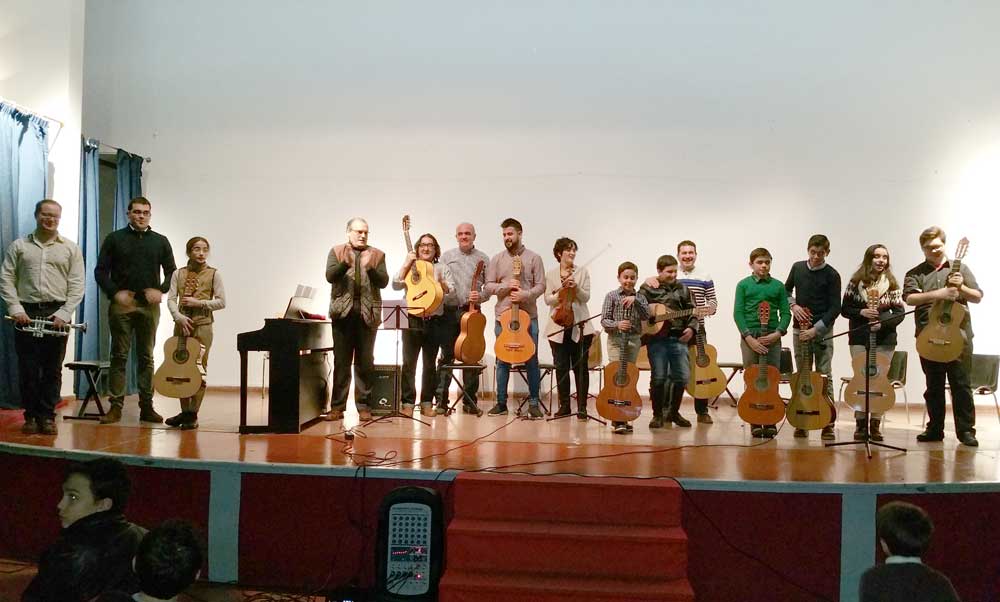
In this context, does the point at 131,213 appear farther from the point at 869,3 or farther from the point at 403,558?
the point at 869,3

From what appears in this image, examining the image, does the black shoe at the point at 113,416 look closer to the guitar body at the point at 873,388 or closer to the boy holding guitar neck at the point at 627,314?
the boy holding guitar neck at the point at 627,314

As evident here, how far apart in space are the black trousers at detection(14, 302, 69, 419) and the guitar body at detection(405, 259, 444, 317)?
8.15 feet

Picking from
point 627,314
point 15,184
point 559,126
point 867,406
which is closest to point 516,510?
point 627,314

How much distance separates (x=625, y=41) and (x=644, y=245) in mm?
2304

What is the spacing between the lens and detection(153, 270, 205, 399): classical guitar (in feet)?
16.5

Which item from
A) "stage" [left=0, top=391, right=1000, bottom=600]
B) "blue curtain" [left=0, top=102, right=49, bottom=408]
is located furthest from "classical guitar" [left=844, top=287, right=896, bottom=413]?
"blue curtain" [left=0, top=102, right=49, bottom=408]

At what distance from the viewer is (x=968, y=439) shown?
4.93m

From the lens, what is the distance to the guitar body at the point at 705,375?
5.54 meters

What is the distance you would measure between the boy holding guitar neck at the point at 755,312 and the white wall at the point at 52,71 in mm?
5914

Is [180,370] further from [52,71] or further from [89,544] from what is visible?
[52,71]

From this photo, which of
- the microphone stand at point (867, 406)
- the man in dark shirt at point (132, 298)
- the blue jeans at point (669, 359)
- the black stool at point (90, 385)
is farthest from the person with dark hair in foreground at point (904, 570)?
the black stool at point (90, 385)

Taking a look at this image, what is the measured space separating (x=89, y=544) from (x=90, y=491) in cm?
20

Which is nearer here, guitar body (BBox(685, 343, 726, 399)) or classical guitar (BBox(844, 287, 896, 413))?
classical guitar (BBox(844, 287, 896, 413))

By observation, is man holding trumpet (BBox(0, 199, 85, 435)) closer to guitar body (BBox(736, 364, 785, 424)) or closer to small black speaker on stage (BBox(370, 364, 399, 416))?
small black speaker on stage (BBox(370, 364, 399, 416))
